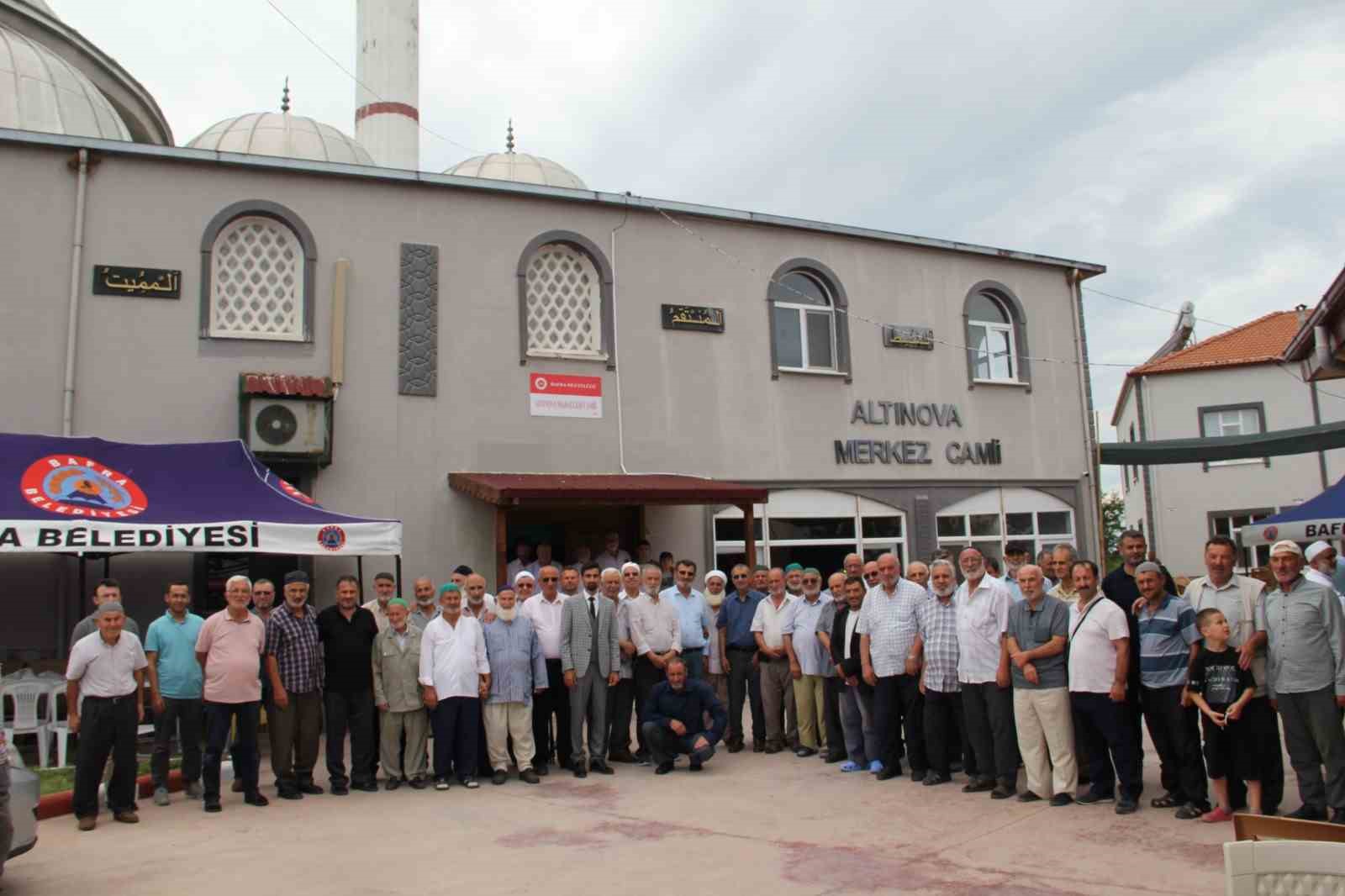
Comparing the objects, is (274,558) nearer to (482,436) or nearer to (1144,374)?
(482,436)

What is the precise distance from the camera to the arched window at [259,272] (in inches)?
516

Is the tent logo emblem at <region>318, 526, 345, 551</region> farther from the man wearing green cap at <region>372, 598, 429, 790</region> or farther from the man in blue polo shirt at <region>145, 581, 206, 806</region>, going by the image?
the man in blue polo shirt at <region>145, 581, 206, 806</region>

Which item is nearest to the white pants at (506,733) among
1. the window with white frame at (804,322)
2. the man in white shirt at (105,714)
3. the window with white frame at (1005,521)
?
the man in white shirt at (105,714)

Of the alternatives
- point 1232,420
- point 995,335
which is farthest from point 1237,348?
point 995,335

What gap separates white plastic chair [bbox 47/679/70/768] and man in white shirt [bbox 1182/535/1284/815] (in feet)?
29.0

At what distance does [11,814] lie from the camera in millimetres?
5652

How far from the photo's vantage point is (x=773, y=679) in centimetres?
1005

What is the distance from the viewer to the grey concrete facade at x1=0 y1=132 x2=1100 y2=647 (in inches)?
492

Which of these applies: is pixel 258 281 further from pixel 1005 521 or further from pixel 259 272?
pixel 1005 521

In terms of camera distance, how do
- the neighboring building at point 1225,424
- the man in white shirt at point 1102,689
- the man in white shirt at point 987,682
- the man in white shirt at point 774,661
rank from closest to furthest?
1. the man in white shirt at point 1102,689
2. the man in white shirt at point 987,682
3. the man in white shirt at point 774,661
4. the neighboring building at point 1225,424

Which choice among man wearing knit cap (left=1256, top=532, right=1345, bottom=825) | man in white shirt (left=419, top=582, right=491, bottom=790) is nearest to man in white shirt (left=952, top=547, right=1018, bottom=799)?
man wearing knit cap (left=1256, top=532, right=1345, bottom=825)

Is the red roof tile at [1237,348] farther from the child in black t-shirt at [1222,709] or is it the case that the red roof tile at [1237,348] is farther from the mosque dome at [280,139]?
the child in black t-shirt at [1222,709]

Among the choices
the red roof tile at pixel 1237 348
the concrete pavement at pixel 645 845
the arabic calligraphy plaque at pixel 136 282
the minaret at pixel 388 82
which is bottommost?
the concrete pavement at pixel 645 845

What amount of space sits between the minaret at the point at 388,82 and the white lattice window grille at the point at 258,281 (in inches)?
499
